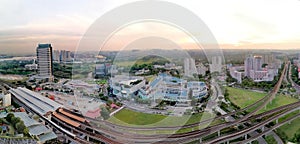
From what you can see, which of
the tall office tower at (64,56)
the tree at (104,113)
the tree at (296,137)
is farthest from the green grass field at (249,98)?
the tall office tower at (64,56)

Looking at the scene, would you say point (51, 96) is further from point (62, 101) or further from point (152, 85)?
point (152, 85)

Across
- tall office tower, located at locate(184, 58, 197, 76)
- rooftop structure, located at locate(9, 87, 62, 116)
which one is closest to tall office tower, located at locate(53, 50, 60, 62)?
rooftop structure, located at locate(9, 87, 62, 116)

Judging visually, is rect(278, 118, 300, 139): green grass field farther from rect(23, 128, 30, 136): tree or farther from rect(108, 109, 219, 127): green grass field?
rect(23, 128, 30, 136): tree

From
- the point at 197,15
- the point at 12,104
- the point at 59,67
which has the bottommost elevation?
the point at 12,104

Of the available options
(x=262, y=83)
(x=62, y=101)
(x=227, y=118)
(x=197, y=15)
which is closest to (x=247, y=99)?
(x=262, y=83)

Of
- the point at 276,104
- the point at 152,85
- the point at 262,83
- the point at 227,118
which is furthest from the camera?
the point at 262,83
